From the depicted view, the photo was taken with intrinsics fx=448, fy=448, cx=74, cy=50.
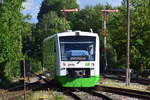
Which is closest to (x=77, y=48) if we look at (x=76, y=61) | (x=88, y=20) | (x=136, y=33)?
(x=76, y=61)

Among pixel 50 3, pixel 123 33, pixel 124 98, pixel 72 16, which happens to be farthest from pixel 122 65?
pixel 50 3

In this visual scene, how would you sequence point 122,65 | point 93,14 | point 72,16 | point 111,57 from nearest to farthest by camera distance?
point 122,65, point 111,57, point 93,14, point 72,16

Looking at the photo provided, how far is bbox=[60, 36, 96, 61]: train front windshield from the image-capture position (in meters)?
23.5

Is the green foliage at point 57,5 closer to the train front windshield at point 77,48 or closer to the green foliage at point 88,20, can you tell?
the green foliage at point 88,20

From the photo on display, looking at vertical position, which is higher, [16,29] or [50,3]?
[50,3]

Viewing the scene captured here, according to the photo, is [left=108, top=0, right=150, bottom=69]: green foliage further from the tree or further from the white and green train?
the white and green train

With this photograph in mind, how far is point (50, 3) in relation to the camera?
116000mm

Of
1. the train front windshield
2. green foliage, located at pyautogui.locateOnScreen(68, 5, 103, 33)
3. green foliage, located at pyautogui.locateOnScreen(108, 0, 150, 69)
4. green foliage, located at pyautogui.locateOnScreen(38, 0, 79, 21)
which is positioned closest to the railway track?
the train front windshield

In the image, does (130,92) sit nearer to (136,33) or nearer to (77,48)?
(77,48)

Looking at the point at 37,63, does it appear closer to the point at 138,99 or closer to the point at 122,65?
the point at 122,65

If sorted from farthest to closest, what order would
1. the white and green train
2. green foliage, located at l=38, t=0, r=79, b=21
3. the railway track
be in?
green foliage, located at l=38, t=0, r=79, b=21 → the white and green train → the railway track

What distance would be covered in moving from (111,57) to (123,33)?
17148 millimetres

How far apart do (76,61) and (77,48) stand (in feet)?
2.45

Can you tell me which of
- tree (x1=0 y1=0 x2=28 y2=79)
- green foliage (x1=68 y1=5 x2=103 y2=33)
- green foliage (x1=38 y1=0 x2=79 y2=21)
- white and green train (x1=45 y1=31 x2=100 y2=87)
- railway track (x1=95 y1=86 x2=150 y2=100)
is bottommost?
railway track (x1=95 y1=86 x2=150 y2=100)
